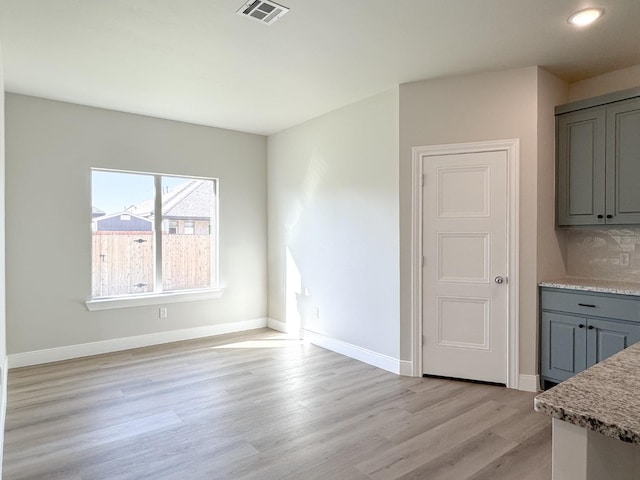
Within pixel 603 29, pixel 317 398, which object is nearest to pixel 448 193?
pixel 603 29

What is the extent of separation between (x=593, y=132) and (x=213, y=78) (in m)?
3.34

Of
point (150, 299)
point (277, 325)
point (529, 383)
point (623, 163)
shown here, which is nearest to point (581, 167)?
point (623, 163)

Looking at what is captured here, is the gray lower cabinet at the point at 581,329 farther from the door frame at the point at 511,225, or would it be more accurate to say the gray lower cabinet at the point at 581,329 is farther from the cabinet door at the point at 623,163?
the cabinet door at the point at 623,163

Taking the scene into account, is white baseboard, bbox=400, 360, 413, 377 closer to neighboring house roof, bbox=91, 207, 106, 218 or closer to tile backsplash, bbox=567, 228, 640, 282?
tile backsplash, bbox=567, 228, 640, 282

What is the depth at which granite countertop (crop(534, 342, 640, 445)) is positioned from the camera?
0.81m

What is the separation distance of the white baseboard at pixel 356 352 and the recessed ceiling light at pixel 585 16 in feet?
9.85

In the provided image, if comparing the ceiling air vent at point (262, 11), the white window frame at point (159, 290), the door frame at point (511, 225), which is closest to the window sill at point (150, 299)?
the white window frame at point (159, 290)

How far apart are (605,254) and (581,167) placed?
0.81 meters

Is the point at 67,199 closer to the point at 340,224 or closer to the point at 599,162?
the point at 340,224

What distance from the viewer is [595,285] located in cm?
304

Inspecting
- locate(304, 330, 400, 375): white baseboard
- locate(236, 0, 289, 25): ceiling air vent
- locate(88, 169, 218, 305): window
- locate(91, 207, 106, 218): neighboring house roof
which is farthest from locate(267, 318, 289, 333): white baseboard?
locate(236, 0, 289, 25): ceiling air vent

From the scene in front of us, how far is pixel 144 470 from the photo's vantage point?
219 cm

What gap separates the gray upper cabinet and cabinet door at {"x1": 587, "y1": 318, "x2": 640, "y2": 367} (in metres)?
0.82

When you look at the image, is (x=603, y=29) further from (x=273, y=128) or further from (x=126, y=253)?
(x=126, y=253)
